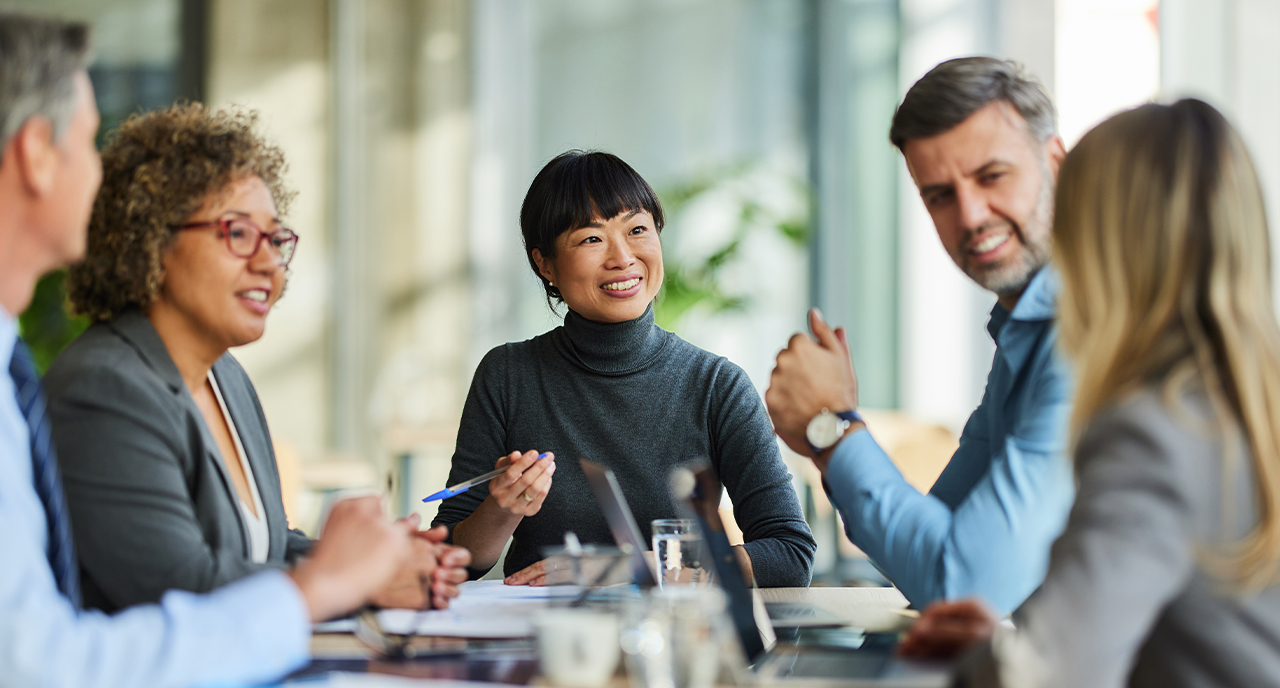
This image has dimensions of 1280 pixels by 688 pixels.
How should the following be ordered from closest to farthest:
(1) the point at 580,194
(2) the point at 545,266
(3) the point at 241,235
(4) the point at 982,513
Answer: (4) the point at 982,513, (3) the point at 241,235, (1) the point at 580,194, (2) the point at 545,266

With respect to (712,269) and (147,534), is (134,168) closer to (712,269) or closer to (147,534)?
(147,534)

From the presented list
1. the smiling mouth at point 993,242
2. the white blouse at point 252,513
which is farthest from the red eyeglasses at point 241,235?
the smiling mouth at point 993,242

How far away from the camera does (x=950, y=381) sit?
15.9 feet

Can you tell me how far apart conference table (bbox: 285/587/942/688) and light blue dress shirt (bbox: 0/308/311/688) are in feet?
0.20

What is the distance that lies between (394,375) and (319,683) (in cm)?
453

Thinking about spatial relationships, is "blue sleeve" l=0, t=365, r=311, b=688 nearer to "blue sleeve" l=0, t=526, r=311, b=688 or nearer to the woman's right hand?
"blue sleeve" l=0, t=526, r=311, b=688

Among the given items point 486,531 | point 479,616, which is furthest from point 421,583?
point 486,531

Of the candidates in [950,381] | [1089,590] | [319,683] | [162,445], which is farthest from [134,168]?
[950,381]

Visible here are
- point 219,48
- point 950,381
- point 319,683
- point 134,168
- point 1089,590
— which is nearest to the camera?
point 1089,590

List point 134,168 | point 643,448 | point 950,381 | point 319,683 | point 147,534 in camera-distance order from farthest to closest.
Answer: point 950,381 < point 643,448 < point 134,168 < point 147,534 < point 319,683

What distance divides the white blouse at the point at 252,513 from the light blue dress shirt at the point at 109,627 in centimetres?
40

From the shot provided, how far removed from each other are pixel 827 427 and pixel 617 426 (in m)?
0.70

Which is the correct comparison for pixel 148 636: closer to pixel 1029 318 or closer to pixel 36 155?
pixel 36 155

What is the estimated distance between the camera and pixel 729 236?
5.52m
